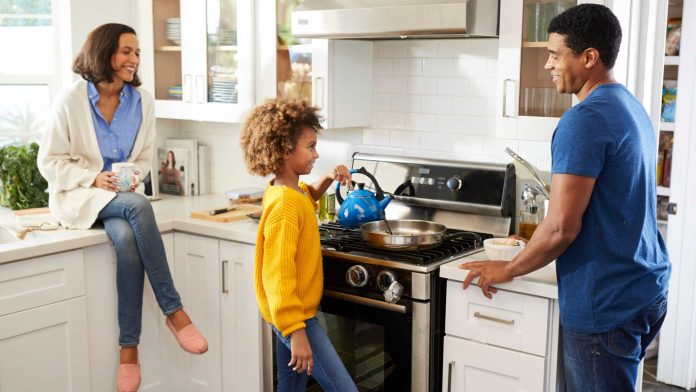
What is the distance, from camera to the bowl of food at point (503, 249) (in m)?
2.62

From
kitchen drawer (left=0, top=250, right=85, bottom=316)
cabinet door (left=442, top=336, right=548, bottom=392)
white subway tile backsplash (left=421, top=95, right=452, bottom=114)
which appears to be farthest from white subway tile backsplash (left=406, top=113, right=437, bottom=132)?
kitchen drawer (left=0, top=250, right=85, bottom=316)

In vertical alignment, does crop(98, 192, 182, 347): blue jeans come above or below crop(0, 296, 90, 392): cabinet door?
above

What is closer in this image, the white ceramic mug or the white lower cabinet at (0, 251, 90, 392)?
the white lower cabinet at (0, 251, 90, 392)

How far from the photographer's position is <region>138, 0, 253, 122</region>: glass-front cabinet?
3576mm

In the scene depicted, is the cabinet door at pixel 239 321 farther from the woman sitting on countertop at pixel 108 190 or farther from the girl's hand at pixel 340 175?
the girl's hand at pixel 340 175

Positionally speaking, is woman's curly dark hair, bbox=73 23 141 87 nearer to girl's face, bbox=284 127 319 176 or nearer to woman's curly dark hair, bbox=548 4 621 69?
girl's face, bbox=284 127 319 176

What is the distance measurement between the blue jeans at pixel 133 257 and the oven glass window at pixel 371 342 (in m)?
0.69

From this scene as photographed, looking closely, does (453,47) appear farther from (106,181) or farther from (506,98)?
(106,181)

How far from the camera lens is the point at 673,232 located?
153 inches

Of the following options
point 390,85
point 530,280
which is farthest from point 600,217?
point 390,85

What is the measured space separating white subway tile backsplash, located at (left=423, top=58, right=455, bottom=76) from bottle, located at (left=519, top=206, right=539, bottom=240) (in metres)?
0.69

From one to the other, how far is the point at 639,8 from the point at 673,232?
1.41 m

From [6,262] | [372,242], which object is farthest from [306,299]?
[6,262]

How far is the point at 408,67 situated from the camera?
344 centimetres
